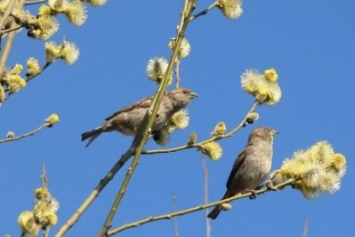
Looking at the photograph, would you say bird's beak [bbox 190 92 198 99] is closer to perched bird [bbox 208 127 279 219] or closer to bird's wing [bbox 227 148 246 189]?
perched bird [bbox 208 127 279 219]

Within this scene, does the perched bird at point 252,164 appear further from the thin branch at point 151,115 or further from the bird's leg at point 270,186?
the thin branch at point 151,115

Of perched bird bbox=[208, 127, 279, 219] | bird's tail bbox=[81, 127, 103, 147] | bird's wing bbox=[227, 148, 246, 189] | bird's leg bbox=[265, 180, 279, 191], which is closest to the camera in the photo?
bird's leg bbox=[265, 180, 279, 191]

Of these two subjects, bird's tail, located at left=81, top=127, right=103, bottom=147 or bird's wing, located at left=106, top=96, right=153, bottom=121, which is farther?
bird's wing, located at left=106, top=96, right=153, bottom=121

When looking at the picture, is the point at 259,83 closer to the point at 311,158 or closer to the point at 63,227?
the point at 311,158

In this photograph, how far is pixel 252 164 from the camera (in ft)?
26.1

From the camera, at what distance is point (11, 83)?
4.33 m

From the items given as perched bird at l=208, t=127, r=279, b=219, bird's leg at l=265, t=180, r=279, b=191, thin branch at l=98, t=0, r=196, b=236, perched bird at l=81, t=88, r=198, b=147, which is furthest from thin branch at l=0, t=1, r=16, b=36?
perched bird at l=208, t=127, r=279, b=219

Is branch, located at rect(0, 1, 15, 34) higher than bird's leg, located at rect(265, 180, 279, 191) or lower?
higher

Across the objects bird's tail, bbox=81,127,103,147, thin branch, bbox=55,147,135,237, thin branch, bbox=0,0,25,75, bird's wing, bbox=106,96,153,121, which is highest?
bird's wing, bbox=106,96,153,121

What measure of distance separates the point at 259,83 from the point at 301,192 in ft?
2.69

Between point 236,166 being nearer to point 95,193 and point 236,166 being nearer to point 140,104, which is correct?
point 140,104

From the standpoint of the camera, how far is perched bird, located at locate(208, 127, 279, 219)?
7.90 metres

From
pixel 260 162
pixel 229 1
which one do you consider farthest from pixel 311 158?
pixel 260 162

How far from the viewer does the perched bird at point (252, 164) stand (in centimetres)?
790
